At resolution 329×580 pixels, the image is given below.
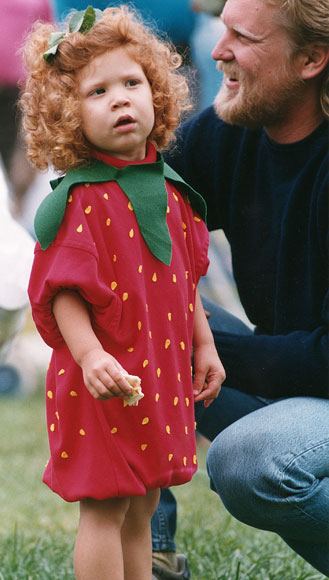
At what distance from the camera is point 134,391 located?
1.32 m

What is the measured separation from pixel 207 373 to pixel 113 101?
Answer: 0.55 metres

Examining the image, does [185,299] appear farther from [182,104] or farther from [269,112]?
[269,112]

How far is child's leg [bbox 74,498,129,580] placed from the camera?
1.43m

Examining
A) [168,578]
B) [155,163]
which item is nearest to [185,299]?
[155,163]

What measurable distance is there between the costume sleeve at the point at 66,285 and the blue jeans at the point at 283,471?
486mm

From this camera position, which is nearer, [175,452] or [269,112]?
[175,452]

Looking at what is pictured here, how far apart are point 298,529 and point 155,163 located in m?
0.81

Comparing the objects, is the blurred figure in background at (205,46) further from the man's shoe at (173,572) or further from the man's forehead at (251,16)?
the man's shoe at (173,572)

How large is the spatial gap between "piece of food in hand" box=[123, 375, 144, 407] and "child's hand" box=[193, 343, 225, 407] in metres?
0.29

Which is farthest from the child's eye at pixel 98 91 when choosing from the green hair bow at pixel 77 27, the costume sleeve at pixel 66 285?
the costume sleeve at pixel 66 285

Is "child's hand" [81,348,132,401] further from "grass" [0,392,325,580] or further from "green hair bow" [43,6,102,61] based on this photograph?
"grass" [0,392,325,580]

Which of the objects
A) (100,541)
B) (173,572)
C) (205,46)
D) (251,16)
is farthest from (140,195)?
(205,46)

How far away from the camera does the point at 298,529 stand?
1750 millimetres

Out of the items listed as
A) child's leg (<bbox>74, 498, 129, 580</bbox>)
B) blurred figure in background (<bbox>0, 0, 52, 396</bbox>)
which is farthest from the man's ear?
child's leg (<bbox>74, 498, 129, 580</bbox>)
